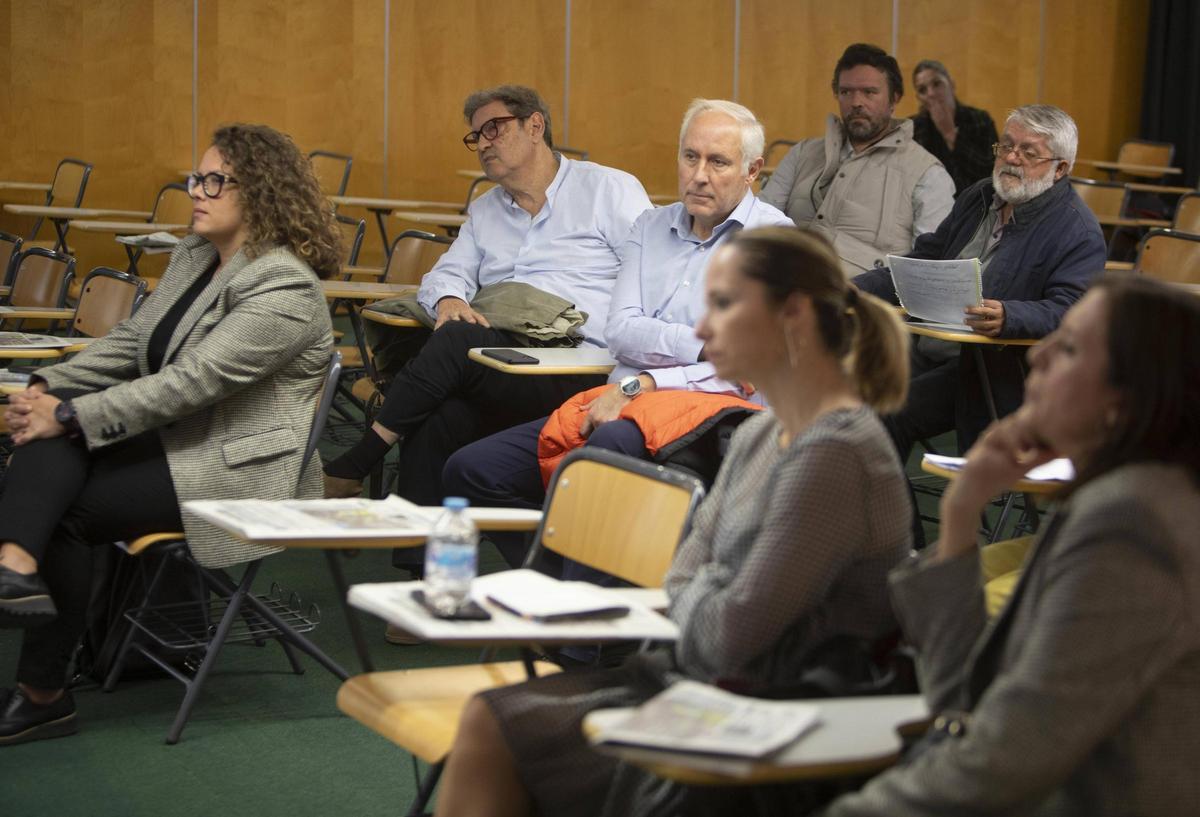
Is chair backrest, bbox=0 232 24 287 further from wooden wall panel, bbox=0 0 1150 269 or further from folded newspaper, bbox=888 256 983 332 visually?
folded newspaper, bbox=888 256 983 332

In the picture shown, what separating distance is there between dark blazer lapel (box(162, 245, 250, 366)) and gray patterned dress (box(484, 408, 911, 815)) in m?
1.69

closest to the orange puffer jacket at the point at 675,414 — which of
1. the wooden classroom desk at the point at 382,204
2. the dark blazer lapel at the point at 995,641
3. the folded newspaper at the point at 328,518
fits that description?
the folded newspaper at the point at 328,518

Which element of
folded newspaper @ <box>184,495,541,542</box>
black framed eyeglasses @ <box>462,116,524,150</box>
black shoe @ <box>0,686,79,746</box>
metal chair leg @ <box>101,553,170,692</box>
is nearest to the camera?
folded newspaper @ <box>184,495,541,542</box>

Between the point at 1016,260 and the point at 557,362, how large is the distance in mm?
1387

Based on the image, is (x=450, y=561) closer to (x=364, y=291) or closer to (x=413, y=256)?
(x=364, y=291)

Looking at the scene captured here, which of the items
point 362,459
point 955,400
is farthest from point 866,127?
point 362,459

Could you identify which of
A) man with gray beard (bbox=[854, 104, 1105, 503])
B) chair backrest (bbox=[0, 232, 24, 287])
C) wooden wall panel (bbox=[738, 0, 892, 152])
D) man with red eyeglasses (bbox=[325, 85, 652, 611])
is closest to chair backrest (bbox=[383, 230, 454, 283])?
man with red eyeglasses (bbox=[325, 85, 652, 611])

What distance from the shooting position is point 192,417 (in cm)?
324

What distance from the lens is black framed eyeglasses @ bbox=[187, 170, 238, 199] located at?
10.9 ft

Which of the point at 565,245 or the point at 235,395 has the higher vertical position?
the point at 565,245

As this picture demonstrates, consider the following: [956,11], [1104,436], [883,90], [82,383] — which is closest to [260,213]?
[82,383]

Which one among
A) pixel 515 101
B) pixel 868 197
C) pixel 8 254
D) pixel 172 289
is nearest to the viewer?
pixel 172 289

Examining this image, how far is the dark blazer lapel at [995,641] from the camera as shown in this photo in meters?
1.52

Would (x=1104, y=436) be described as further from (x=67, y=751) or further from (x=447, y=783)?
(x=67, y=751)
